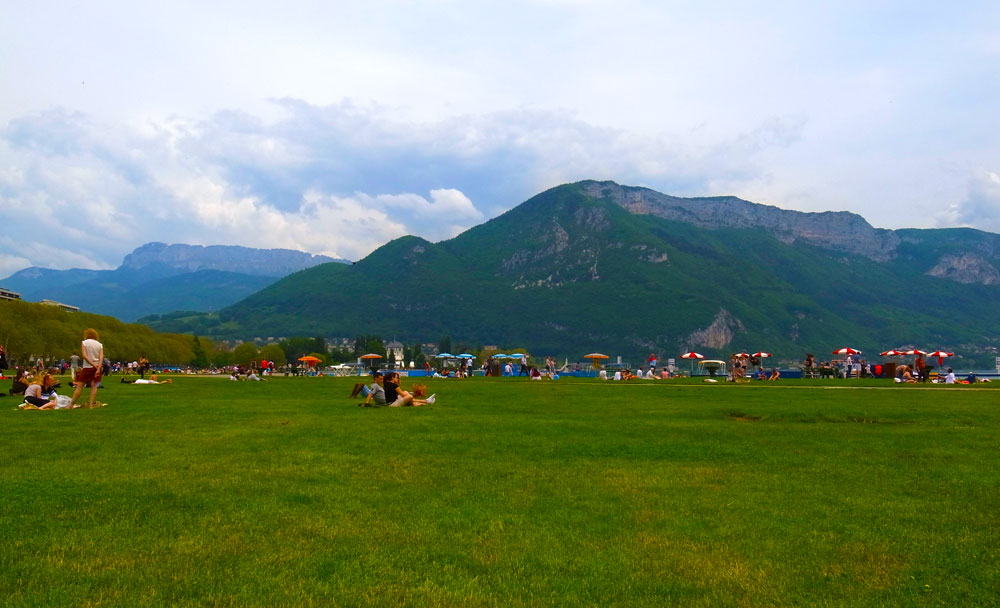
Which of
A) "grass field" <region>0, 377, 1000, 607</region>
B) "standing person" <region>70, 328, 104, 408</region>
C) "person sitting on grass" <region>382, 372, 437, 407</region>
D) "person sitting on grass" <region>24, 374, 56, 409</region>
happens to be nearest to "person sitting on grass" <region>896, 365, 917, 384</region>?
"grass field" <region>0, 377, 1000, 607</region>

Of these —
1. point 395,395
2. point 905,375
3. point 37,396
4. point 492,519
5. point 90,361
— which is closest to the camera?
point 492,519

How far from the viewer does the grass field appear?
16.9ft

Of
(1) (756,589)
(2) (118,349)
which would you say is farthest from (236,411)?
(2) (118,349)

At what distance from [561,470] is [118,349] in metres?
116

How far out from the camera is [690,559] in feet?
19.3

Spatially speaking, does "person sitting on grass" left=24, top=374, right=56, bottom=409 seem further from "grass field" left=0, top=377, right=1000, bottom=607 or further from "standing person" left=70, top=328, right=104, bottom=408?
"grass field" left=0, top=377, right=1000, bottom=607

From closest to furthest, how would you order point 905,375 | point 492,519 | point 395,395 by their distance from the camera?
point 492,519, point 395,395, point 905,375

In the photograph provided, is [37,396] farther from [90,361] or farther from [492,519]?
[492,519]

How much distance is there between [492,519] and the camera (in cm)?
696

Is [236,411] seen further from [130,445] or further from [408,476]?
[408,476]

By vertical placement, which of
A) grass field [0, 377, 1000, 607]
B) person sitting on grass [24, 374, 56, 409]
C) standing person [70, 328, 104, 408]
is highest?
standing person [70, 328, 104, 408]

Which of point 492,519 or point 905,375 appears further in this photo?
point 905,375

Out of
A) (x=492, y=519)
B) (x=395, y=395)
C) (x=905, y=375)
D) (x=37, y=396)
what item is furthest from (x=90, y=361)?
(x=905, y=375)

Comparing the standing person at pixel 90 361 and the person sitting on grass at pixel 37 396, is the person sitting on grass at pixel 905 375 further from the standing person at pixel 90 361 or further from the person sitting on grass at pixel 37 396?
the person sitting on grass at pixel 37 396
